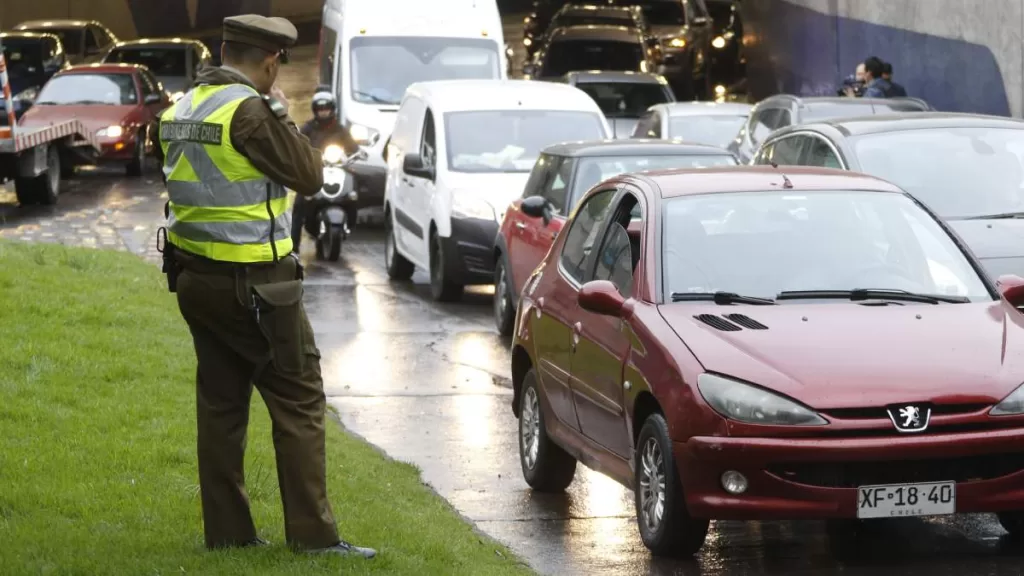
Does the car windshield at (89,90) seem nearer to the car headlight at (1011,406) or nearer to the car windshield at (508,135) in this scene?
the car windshield at (508,135)

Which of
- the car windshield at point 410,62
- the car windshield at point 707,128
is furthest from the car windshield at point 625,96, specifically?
the car windshield at point 707,128

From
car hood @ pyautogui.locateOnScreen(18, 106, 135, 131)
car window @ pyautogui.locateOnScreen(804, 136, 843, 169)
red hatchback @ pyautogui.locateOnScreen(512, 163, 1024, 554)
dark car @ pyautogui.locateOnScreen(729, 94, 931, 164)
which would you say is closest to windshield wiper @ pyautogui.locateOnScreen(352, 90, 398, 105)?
dark car @ pyautogui.locateOnScreen(729, 94, 931, 164)

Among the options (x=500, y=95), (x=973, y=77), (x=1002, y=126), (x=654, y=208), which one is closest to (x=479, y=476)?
(x=654, y=208)

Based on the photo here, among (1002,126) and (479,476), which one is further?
(1002,126)

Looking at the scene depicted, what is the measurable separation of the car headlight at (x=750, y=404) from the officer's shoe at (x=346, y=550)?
51.3 inches

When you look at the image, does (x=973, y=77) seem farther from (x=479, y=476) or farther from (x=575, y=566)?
(x=575, y=566)

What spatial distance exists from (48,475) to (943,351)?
3.42 m

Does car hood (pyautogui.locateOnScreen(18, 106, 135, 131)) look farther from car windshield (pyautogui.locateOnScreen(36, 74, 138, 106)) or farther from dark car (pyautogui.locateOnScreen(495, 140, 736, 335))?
dark car (pyautogui.locateOnScreen(495, 140, 736, 335))

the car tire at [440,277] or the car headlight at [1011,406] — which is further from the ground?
the car headlight at [1011,406]

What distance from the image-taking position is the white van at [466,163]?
53.0ft

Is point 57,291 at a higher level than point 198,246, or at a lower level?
lower

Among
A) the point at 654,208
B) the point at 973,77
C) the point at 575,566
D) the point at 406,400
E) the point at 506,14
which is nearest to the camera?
the point at 575,566

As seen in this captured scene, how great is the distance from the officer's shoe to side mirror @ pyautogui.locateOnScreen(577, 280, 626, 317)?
5.36ft

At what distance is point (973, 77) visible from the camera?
2370 cm
